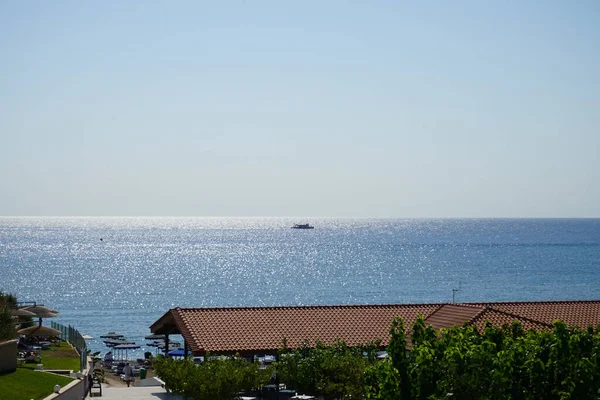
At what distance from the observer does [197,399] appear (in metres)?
27.1

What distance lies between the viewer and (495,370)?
17.8m

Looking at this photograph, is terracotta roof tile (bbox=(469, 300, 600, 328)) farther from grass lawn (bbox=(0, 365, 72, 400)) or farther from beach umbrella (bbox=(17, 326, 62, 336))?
beach umbrella (bbox=(17, 326, 62, 336))

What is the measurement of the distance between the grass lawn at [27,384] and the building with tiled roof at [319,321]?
479cm

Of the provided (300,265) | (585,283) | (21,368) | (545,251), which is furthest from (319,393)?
(545,251)

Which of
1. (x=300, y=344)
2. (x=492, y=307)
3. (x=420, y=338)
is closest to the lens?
(x=420, y=338)

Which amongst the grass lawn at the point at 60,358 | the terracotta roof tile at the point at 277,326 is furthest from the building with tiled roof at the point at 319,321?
the grass lawn at the point at 60,358

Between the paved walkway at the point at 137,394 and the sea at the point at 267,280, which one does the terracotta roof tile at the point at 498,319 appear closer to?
the paved walkway at the point at 137,394

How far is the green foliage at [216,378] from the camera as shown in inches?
1041

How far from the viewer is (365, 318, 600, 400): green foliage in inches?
711

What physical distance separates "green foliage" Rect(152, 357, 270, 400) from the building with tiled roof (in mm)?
2613

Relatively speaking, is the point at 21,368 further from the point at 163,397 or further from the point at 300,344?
the point at 300,344

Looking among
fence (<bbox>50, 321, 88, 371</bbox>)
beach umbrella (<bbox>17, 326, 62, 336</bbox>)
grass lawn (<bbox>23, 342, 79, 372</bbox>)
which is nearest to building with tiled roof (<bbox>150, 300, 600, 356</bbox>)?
grass lawn (<bbox>23, 342, 79, 372</bbox>)

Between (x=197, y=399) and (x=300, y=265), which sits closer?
(x=197, y=399)

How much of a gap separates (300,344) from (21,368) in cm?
1013
